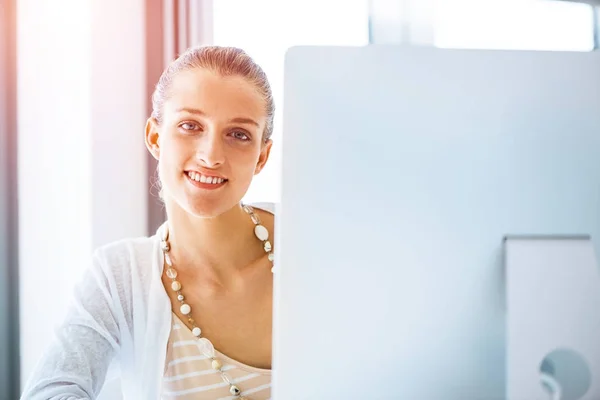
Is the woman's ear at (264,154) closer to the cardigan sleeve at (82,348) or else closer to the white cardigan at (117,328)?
the white cardigan at (117,328)

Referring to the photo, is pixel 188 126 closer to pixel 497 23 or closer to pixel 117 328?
pixel 117 328

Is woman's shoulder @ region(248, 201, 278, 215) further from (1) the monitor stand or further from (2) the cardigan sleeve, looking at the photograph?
(1) the monitor stand

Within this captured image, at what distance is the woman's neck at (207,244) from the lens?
1335 millimetres

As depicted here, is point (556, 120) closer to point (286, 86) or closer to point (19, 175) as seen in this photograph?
point (286, 86)

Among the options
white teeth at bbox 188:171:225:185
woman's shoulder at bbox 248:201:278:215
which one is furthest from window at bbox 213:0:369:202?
white teeth at bbox 188:171:225:185

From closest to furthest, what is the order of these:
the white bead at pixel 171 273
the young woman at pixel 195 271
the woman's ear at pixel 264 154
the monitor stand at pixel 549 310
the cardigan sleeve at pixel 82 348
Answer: the monitor stand at pixel 549 310 → the cardigan sleeve at pixel 82 348 → the young woman at pixel 195 271 → the white bead at pixel 171 273 → the woman's ear at pixel 264 154

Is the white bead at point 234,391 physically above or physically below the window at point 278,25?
below

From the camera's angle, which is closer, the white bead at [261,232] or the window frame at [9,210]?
the white bead at [261,232]

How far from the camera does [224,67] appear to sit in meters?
1.32

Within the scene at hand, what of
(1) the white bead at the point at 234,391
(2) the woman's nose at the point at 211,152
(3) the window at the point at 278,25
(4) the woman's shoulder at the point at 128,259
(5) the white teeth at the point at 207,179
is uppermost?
(3) the window at the point at 278,25

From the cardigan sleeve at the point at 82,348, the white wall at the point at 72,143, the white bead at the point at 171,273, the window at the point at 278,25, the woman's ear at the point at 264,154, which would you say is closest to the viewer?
the cardigan sleeve at the point at 82,348

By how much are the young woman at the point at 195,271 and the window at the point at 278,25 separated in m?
0.78

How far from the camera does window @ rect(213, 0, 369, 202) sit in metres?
2.17

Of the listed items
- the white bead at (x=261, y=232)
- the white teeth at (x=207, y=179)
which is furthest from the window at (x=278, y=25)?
the white teeth at (x=207, y=179)
